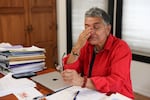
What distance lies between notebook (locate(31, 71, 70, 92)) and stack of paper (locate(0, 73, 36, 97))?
7 cm

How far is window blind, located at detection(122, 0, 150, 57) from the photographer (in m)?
2.88

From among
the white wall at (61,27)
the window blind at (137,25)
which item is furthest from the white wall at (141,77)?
the white wall at (61,27)

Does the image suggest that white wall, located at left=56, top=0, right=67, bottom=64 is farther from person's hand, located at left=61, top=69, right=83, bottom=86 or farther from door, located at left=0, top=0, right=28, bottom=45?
person's hand, located at left=61, top=69, right=83, bottom=86

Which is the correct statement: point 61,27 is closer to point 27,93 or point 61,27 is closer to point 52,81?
point 52,81

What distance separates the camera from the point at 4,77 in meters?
1.52

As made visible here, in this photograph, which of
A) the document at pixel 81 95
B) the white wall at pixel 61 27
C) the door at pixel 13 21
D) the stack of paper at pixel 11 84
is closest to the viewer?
the document at pixel 81 95

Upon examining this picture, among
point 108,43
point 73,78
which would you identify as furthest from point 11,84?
point 108,43

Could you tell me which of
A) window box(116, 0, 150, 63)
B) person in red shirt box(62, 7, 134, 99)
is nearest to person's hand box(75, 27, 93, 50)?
person in red shirt box(62, 7, 134, 99)

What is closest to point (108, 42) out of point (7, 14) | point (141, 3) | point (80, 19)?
point (141, 3)

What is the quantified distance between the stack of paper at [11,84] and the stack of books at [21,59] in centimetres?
9

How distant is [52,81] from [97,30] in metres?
0.46

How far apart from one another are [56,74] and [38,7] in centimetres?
205

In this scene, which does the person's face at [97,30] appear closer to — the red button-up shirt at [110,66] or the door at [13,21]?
the red button-up shirt at [110,66]

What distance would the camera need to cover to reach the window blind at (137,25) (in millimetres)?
2883
